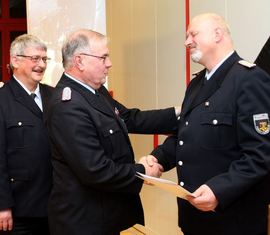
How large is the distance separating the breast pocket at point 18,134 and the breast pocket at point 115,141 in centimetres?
62

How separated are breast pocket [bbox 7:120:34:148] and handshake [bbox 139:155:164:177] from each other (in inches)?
26.7

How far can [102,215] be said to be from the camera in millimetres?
2002

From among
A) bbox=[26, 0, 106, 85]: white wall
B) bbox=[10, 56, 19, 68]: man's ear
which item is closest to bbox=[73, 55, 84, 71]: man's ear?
bbox=[10, 56, 19, 68]: man's ear

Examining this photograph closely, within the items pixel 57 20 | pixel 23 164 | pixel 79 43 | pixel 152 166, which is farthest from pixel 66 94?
pixel 57 20

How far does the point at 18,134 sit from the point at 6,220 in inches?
18.1

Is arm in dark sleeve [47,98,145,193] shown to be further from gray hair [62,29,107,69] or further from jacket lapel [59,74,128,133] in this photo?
gray hair [62,29,107,69]

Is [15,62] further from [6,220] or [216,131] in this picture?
[216,131]

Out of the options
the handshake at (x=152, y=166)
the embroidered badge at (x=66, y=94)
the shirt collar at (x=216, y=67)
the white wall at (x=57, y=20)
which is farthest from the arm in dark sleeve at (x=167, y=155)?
the white wall at (x=57, y=20)

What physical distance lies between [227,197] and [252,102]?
0.39m

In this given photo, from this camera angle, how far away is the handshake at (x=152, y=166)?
6.97 feet

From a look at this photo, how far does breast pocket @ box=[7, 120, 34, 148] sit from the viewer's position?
2.42m

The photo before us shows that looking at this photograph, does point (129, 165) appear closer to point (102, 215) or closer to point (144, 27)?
point (102, 215)

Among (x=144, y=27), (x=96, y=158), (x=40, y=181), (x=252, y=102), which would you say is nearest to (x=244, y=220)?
(x=252, y=102)

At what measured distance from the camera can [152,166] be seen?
216cm
